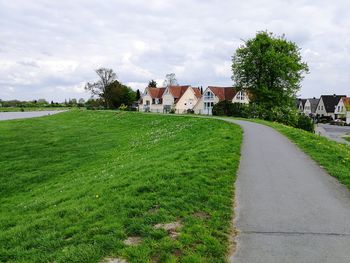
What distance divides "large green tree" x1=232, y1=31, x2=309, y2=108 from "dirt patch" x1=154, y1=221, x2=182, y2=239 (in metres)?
Answer: 46.9

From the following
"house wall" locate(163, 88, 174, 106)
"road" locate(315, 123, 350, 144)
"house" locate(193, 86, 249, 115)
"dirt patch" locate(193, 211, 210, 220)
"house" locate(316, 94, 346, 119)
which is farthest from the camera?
"house" locate(316, 94, 346, 119)

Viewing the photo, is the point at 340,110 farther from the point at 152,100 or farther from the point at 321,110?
the point at 152,100

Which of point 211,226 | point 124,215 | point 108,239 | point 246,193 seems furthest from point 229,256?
point 246,193

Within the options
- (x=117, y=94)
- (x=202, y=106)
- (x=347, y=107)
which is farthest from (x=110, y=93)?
(x=347, y=107)

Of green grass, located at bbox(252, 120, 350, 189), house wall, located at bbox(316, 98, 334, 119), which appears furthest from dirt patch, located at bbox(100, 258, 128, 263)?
house wall, located at bbox(316, 98, 334, 119)

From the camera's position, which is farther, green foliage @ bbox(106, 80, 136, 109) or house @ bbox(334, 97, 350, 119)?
green foliage @ bbox(106, 80, 136, 109)

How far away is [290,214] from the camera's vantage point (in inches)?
301

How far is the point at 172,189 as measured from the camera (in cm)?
913

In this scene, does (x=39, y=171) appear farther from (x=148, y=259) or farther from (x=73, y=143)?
(x=148, y=259)

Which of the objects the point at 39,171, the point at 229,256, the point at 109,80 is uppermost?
the point at 109,80

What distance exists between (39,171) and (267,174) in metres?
12.9

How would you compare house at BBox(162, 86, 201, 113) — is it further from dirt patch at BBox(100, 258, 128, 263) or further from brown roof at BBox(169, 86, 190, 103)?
dirt patch at BBox(100, 258, 128, 263)

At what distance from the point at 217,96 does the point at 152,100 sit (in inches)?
972

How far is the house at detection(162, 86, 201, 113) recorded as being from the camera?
83812 millimetres
